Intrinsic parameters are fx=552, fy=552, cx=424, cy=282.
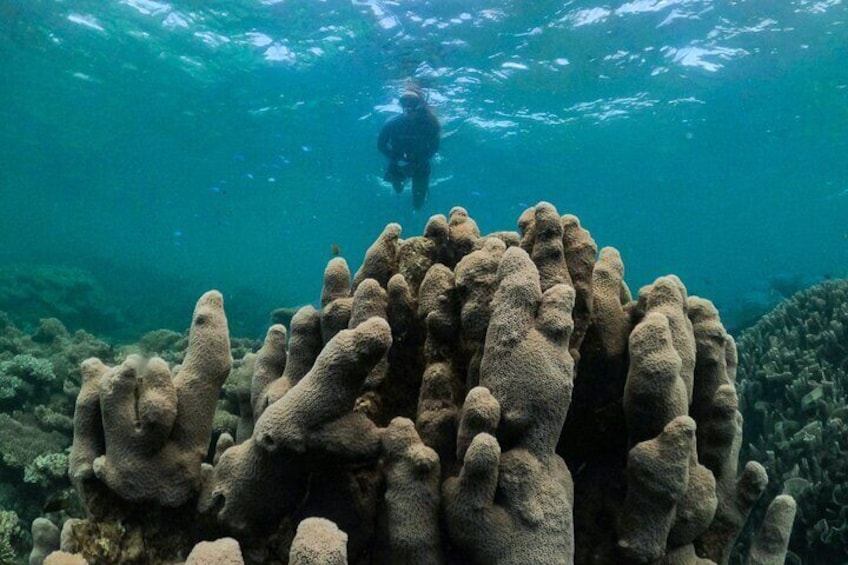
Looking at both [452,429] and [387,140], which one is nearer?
[452,429]

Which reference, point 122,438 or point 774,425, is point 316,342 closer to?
point 122,438

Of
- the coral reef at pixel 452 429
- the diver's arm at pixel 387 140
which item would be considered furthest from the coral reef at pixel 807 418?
the diver's arm at pixel 387 140

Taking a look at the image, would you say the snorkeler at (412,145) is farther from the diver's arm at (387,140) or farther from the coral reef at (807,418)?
the coral reef at (807,418)

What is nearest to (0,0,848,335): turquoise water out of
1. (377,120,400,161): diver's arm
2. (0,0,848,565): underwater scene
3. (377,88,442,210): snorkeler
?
(0,0,848,565): underwater scene

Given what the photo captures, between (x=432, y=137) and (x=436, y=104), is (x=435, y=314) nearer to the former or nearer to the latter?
(x=432, y=137)

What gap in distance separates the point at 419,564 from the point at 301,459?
591mm

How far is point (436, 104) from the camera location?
2483cm

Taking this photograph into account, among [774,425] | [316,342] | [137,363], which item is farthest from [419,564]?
[774,425]

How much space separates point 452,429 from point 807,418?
4.46m

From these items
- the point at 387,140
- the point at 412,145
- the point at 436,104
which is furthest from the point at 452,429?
the point at 436,104

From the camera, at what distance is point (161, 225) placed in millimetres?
96625

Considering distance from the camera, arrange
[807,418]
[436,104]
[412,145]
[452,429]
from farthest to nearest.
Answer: [436,104], [412,145], [807,418], [452,429]

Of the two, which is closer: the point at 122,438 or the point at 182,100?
the point at 122,438

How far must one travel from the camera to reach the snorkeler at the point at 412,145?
16.7 meters
